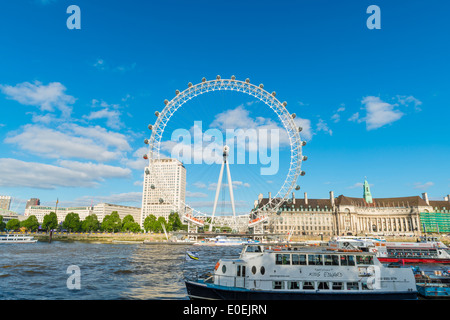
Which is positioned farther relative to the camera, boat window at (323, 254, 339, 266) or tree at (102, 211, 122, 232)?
tree at (102, 211, 122, 232)

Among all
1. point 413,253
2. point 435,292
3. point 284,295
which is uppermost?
point 284,295

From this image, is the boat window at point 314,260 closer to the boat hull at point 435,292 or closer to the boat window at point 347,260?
the boat window at point 347,260

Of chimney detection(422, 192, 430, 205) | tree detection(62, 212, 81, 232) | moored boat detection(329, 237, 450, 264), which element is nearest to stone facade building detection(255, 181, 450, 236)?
chimney detection(422, 192, 430, 205)

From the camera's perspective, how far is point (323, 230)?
17438cm

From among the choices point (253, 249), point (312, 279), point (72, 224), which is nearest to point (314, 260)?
point (312, 279)

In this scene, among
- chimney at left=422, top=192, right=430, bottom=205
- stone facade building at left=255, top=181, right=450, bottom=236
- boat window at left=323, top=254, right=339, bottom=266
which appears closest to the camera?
boat window at left=323, top=254, right=339, bottom=266

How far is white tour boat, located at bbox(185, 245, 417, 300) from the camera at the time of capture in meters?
22.2

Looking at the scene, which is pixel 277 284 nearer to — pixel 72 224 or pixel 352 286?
pixel 352 286

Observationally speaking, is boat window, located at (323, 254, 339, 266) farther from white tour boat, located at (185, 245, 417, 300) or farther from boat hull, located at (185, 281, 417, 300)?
boat hull, located at (185, 281, 417, 300)

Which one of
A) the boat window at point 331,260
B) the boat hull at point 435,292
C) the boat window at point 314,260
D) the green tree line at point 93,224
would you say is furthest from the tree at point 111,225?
the boat hull at point 435,292

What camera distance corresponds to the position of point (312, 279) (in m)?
22.6

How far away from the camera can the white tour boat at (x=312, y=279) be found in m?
22.2
